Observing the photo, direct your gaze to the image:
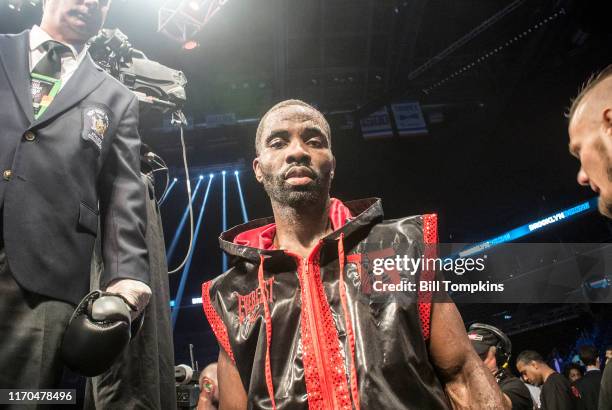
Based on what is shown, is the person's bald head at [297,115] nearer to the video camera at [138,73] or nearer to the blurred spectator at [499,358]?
the video camera at [138,73]

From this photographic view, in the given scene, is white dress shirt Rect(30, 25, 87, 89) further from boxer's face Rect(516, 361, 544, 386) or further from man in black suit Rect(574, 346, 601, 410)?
boxer's face Rect(516, 361, 544, 386)

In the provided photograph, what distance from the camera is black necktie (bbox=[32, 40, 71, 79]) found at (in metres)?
1.69

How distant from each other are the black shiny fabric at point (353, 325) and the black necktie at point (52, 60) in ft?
3.02

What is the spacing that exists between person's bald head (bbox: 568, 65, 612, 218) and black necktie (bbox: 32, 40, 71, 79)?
1715 millimetres

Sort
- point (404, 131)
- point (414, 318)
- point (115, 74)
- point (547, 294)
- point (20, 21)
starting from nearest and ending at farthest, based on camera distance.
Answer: point (414, 318) → point (115, 74) → point (20, 21) → point (404, 131) → point (547, 294)

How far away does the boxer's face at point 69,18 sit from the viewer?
70.7 inches

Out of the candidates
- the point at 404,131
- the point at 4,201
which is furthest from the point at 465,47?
the point at 4,201

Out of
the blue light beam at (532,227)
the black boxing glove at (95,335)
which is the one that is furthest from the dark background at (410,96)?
the black boxing glove at (95,335)

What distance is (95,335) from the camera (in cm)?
124

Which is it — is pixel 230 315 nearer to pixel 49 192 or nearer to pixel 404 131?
pixel 49 192

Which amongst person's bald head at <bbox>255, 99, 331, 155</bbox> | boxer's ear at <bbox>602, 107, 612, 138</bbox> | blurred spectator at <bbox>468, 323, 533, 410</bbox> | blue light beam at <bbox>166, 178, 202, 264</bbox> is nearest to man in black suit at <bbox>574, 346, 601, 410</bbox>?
blurred spectator at <bbox>468, 323, 533, 410</bbox>

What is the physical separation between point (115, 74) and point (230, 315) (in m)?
1.45

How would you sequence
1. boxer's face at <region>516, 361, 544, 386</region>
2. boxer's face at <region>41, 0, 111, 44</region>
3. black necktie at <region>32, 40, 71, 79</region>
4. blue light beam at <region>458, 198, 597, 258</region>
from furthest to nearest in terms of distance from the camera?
blue light beam at <region>458, 198, 597, 258</region>
boxer's face at <region>516, 361, 544, 386</region>
boxer's face at <region>41, 0, 111, 44</region>
black necktie at <region>32, 40, 71, 79</region>

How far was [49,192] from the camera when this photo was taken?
4.71ft
